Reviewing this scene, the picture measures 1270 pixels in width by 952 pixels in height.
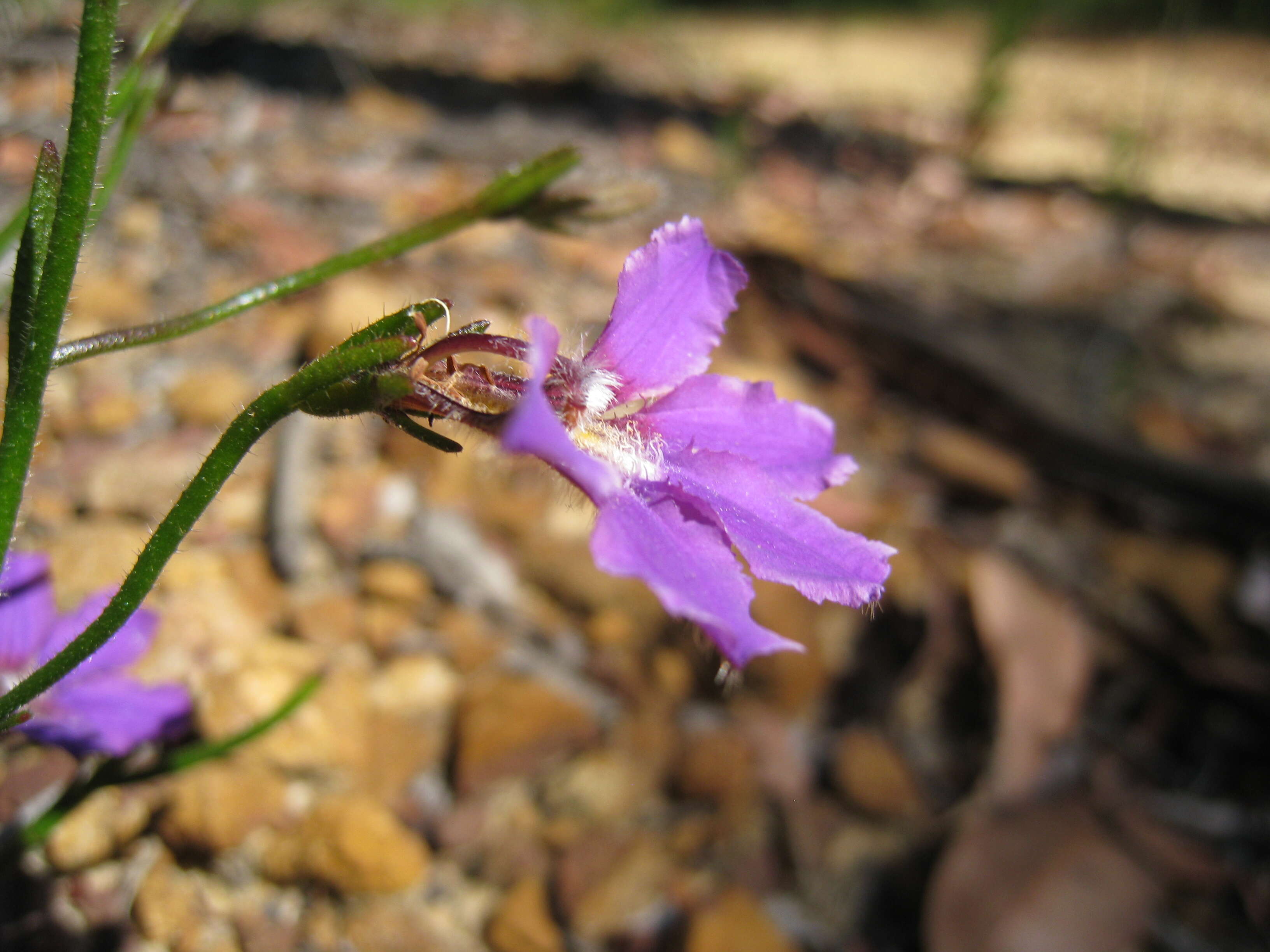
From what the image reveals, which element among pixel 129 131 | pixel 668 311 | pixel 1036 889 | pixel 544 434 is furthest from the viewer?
pixel 1036 889

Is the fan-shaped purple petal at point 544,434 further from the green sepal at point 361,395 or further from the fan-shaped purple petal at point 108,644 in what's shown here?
the fan-shaped purple petal at point 108,644

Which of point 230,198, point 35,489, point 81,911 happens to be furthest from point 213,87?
point 81,911

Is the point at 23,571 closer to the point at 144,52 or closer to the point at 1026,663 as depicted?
the point at 144,52

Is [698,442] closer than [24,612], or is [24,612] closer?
[698,442]

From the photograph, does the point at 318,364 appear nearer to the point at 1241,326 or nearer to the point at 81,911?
the point at 81,911

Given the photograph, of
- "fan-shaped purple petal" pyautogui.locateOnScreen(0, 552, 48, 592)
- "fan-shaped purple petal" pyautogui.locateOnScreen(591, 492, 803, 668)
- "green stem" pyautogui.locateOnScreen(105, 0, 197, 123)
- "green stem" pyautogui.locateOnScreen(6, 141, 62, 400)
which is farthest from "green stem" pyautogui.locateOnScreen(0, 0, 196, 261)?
"fan-shaped purple petal" pyautogui.locateOnScreen(591, 492, 803, 668)

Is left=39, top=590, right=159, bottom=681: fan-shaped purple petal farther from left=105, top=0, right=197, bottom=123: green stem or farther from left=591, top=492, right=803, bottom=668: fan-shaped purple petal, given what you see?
left=591, top=492, right=803, bottom=668: fan-shaped purple petal

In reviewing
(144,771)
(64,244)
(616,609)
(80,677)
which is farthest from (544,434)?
(616,609)

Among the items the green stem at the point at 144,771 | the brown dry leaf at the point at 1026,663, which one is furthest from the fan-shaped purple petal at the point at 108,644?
the brown dry leaf at the point at 1026,663
